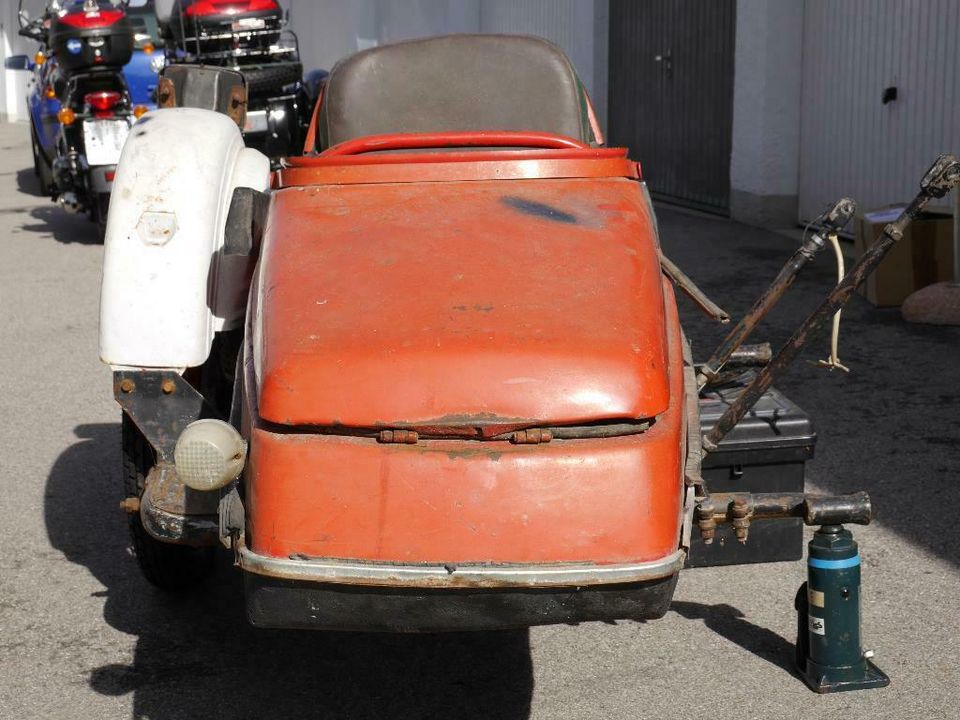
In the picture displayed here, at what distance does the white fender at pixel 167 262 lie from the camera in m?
3.36

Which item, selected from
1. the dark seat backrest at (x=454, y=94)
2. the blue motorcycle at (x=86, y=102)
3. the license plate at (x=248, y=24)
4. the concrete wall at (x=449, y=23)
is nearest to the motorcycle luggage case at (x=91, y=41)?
the blue motorcycle at (x=86, y=102)

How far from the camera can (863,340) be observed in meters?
6.98

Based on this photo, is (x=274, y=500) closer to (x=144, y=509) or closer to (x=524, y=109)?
(x=144, y=509)

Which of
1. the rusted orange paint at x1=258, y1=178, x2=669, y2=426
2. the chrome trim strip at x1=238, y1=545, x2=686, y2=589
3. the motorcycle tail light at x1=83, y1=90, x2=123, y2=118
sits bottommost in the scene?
the chrome trim strip at x1=238, y1=545, x2=686, y2=589

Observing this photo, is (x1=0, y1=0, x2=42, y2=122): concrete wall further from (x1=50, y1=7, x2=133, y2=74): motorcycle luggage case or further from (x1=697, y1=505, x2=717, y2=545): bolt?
(x1=697, y1=505, x2=717, y2=545): bolt

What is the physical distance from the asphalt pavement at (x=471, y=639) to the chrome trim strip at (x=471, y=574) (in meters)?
0.83

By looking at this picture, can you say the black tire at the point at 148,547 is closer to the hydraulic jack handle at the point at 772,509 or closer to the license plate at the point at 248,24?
the hydraulic jack handle at the point at 772,509

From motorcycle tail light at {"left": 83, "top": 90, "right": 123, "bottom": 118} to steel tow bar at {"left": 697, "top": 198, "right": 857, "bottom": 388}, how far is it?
7915 millimetres

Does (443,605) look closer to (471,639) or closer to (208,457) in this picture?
(208,457)

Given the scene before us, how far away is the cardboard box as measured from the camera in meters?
7.57

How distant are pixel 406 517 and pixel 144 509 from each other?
0.88m

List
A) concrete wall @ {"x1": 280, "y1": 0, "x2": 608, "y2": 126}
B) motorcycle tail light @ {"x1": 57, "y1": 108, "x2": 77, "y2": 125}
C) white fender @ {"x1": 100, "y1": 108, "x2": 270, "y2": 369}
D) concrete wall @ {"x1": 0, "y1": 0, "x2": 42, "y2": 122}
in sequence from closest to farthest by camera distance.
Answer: white fender @ {"x1": 100, "y1": 108, "x2": 270, "y2": 369}, motorcycle tail light @ {"x1": 57, "y1": 108, "x2": 77, "y2": 125}, concrete wall @ {"x1": 280, "y1": 0, "x2": 608, "y2": 126}, concrete wall @ {"x1": 0, "y1": 0, "x2": 42, "y2": 122}

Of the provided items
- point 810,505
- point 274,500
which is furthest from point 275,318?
point 810,505

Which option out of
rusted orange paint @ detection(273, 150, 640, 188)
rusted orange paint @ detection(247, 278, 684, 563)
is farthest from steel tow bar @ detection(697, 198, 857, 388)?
rusted orange paint @ detection(247, 278, 684, 563)
